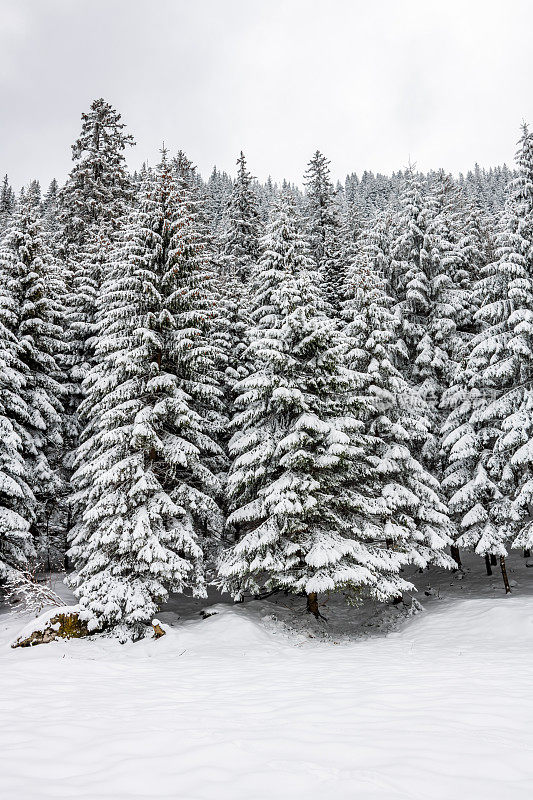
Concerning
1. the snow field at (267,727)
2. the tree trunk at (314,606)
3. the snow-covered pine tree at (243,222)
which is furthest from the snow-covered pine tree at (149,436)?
the snow-covered pine tree at (243,222)

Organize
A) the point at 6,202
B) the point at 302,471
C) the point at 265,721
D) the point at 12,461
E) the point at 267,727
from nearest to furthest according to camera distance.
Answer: the point at 267,727
the point at 265,721
the point at 302,471
the point at 12,461
the point at 6,202

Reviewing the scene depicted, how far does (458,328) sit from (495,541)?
10711mm

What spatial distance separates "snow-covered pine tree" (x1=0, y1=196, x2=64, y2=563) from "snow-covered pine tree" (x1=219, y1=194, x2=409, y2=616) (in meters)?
7.77

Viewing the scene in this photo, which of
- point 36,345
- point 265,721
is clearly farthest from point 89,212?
point 265,721

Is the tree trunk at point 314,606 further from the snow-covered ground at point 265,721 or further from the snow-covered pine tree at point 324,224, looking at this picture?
the snow-covered pine tree at point 324,224

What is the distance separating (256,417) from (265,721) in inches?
461

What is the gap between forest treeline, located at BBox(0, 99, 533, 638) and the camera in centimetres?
1458

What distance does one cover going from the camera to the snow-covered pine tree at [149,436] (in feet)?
44.8

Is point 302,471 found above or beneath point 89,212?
beneath

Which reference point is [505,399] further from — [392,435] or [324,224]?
[324,224]

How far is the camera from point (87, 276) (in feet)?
72.0

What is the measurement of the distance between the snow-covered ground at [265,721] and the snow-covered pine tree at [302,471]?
234cm

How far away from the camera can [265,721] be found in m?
5.68

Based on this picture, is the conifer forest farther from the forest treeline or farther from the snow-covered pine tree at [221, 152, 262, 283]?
the snow-covered pine tree at [221, 152, 262, 283]
